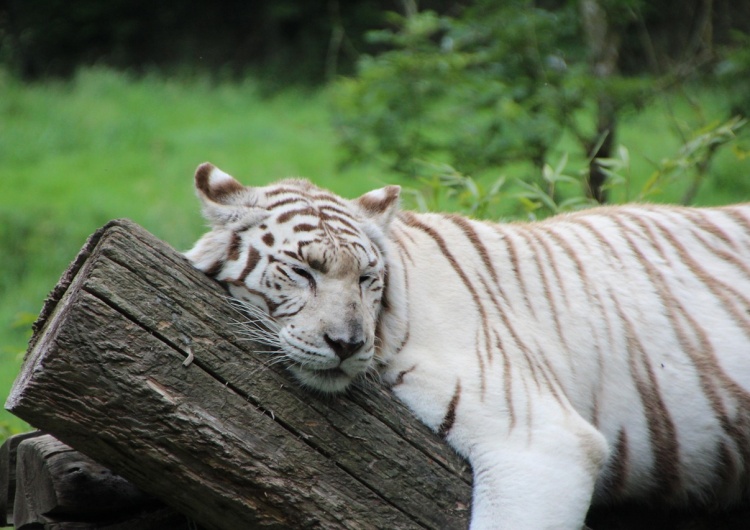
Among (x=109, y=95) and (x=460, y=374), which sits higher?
(x=460, y=374)

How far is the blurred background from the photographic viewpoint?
6.42 meters

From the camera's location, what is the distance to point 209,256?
2.76 m

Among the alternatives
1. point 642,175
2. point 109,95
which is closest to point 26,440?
point 642,175

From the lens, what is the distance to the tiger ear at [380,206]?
2.95 meters

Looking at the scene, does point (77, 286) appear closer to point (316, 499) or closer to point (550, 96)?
point (316, 499)

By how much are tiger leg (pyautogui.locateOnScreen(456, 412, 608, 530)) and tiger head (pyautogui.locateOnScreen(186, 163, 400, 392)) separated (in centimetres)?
48

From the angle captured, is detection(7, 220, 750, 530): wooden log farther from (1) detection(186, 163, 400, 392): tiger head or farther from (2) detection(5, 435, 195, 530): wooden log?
(2) detection(5, 435, 195, 530): wooden log

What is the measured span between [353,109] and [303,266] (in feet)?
13.8

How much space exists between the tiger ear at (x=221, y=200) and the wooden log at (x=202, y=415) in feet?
0.73

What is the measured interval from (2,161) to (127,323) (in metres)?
7.57

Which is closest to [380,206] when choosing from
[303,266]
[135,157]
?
[303,266]

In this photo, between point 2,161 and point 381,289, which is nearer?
point 381,289

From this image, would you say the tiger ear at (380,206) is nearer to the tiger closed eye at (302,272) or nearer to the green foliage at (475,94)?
the tiger closed eye at (302,272)

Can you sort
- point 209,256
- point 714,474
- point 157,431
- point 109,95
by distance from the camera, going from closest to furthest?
point 157,431 → point 209,256 → point 714,474 → point 109,95
